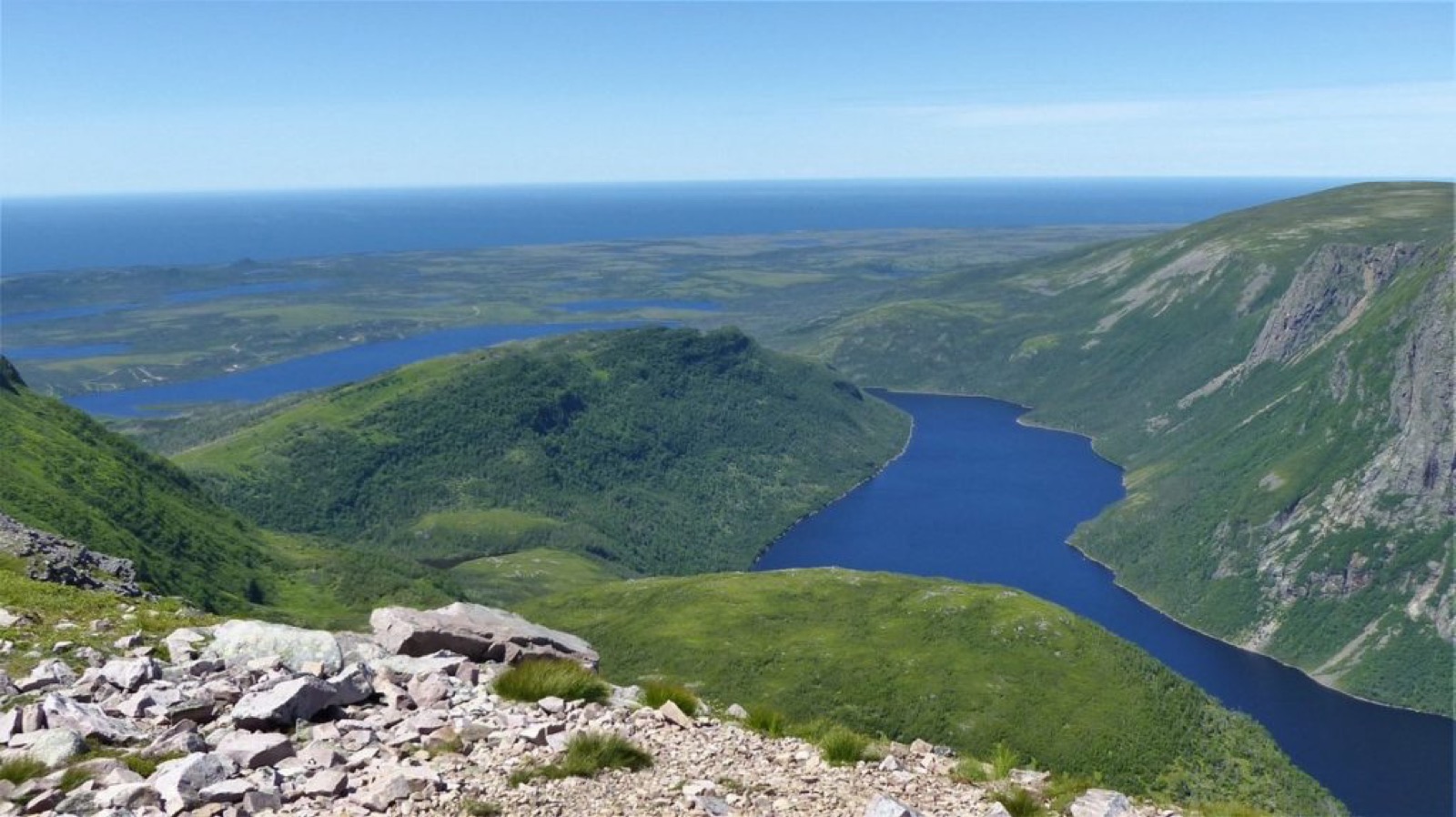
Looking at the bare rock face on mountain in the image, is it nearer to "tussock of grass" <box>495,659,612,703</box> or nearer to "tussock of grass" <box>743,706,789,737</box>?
"tussock of grass" <box>495,659,612,703</box>

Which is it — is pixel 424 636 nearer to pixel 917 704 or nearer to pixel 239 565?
pixel 917 704

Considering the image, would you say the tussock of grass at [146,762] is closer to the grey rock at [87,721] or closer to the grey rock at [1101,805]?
the grey rock at [87,721]

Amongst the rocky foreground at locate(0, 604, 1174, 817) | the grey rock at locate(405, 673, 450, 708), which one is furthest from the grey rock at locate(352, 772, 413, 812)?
the grey rock at locate(405, 673, 450, 708)

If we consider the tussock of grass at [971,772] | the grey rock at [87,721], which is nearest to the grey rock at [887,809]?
the tussock of grass at [971,772]

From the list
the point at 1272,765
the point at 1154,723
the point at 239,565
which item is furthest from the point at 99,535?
the point at 1272,765

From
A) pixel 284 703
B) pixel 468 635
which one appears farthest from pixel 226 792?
pixel 468 635

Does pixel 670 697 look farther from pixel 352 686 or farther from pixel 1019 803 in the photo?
pixel 1019 803
